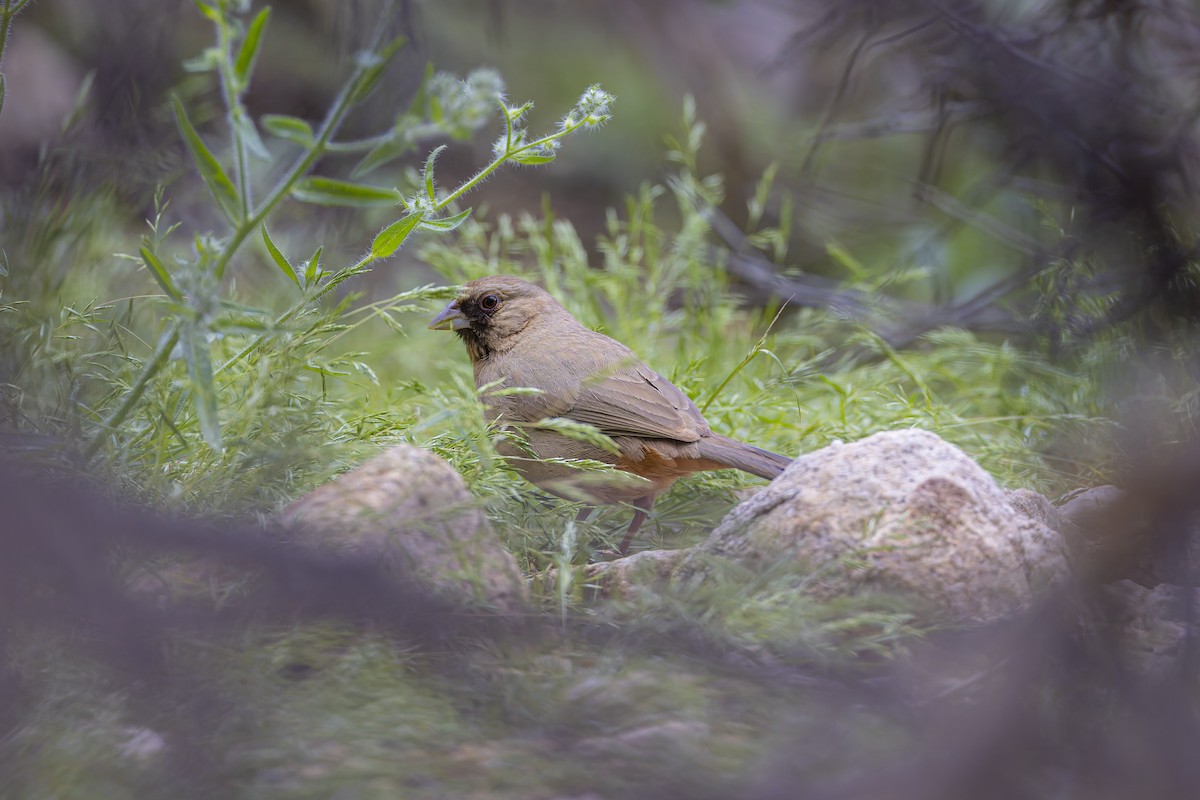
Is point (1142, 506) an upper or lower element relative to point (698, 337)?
lower

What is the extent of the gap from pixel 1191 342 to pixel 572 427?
3.72 feet

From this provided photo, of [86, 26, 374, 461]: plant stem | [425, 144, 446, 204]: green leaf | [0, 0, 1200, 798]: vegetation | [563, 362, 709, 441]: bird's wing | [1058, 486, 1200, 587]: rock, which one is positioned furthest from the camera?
[563, 362, 709, 441]: bird's wing

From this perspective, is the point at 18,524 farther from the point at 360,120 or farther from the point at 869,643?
the point at 360,120

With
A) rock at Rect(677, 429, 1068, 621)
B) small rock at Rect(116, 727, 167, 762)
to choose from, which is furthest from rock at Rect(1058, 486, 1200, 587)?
small rock at Rect(116, 727, 167, 762)

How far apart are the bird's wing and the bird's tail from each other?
49 mm

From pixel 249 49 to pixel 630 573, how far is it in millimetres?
1180

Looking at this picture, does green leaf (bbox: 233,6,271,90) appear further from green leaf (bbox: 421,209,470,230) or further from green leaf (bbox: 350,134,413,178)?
green leaf (bbox: 421,209,470,230)

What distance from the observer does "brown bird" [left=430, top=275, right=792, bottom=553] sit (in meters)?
2.80

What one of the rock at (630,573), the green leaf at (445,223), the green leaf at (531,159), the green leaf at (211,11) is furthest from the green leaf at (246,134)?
the rock at (630,573)

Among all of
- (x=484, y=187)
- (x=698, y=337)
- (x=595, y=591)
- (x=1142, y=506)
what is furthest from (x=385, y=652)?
(x=484, y=187)

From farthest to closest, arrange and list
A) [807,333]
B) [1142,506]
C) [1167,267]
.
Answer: [807,333]
[1167,267]
[1142,506]

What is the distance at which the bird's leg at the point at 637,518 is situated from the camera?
2666 mm

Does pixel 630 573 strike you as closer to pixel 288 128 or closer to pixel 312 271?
pixel 312 271

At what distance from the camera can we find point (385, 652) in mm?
1488
